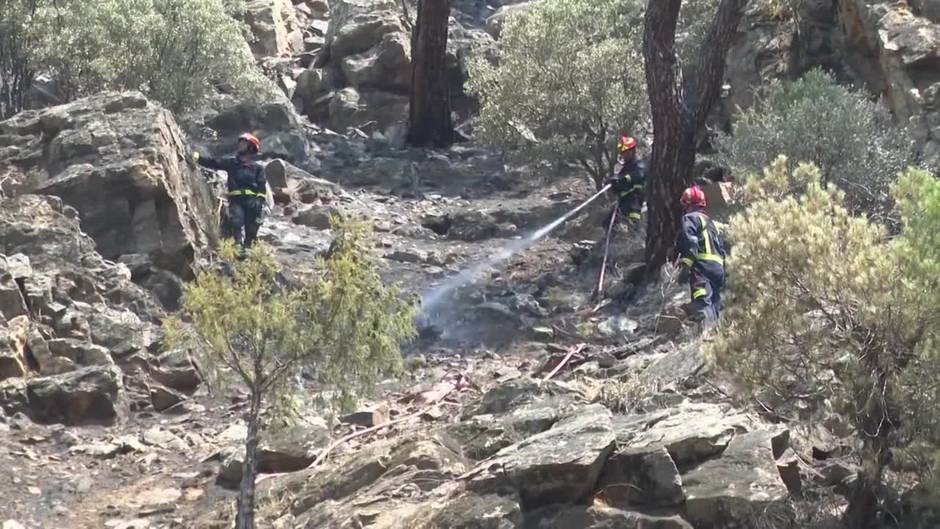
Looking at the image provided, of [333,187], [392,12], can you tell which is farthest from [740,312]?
[392,12]

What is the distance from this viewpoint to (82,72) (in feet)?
57.9

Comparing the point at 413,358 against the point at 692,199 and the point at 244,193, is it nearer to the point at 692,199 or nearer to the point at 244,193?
the point at 692,199

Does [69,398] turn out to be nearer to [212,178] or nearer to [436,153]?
[212,178]

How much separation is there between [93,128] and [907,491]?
410 inches

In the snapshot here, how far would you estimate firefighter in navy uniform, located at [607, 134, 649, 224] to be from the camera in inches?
582

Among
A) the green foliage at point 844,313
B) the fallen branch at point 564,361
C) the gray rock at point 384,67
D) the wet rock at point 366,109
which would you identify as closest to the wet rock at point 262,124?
the wet rock at point 366,109

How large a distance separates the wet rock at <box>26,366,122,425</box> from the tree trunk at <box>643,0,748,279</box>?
20.8 ft

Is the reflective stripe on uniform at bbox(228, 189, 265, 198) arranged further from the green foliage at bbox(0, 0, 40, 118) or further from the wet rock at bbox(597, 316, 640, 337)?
the green foliage at bbox(0, 0, 40, 118)

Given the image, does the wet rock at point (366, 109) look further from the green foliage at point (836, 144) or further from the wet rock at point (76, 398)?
the wet rock at point (76, 398)

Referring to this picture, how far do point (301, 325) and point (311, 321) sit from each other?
0.07 metres

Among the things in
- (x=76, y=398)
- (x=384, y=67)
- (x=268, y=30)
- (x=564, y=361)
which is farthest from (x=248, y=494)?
(x=268, y=30)

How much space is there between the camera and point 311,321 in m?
7.42

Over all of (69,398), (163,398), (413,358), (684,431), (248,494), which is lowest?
(413,358)

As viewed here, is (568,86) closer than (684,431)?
No
